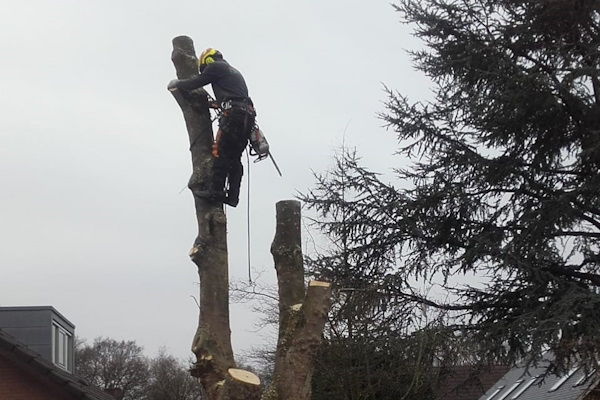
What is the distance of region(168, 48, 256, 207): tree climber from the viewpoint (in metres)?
6.14

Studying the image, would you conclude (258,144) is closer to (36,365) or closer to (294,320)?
(294,320)

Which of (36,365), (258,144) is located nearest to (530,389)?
(36,365)

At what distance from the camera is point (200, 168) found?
6109mm

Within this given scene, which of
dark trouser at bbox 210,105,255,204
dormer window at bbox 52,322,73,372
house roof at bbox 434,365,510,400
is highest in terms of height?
dormer window at bbox 52,322,73,372

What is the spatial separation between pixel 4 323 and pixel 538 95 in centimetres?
1488

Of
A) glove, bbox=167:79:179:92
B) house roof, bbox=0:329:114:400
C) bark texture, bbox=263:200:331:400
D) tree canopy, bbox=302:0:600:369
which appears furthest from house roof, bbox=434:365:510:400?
glove, bbox=167:79:179:92

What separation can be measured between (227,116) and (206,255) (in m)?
1.07

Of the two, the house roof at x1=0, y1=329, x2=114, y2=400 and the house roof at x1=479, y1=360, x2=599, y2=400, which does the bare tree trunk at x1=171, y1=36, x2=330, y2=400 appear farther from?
the house roof at x1=479, y1=360, x2=599, y2=400

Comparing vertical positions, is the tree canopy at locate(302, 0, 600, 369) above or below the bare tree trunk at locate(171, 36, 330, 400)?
above

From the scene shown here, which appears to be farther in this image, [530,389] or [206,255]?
[530,389]

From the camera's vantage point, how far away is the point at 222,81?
20.7 feet

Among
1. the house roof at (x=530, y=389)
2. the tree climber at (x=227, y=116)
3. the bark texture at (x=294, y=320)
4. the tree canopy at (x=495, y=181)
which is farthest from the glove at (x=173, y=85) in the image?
the house roof at (x=530, y=389)

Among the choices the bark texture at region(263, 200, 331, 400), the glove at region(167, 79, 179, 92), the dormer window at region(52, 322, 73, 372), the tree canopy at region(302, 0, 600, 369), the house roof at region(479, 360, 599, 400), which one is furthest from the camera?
the house roof at region(479, 360, 599, 400)

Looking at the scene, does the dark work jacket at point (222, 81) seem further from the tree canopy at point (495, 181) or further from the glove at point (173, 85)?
the tree canopy at point (495, 181)
